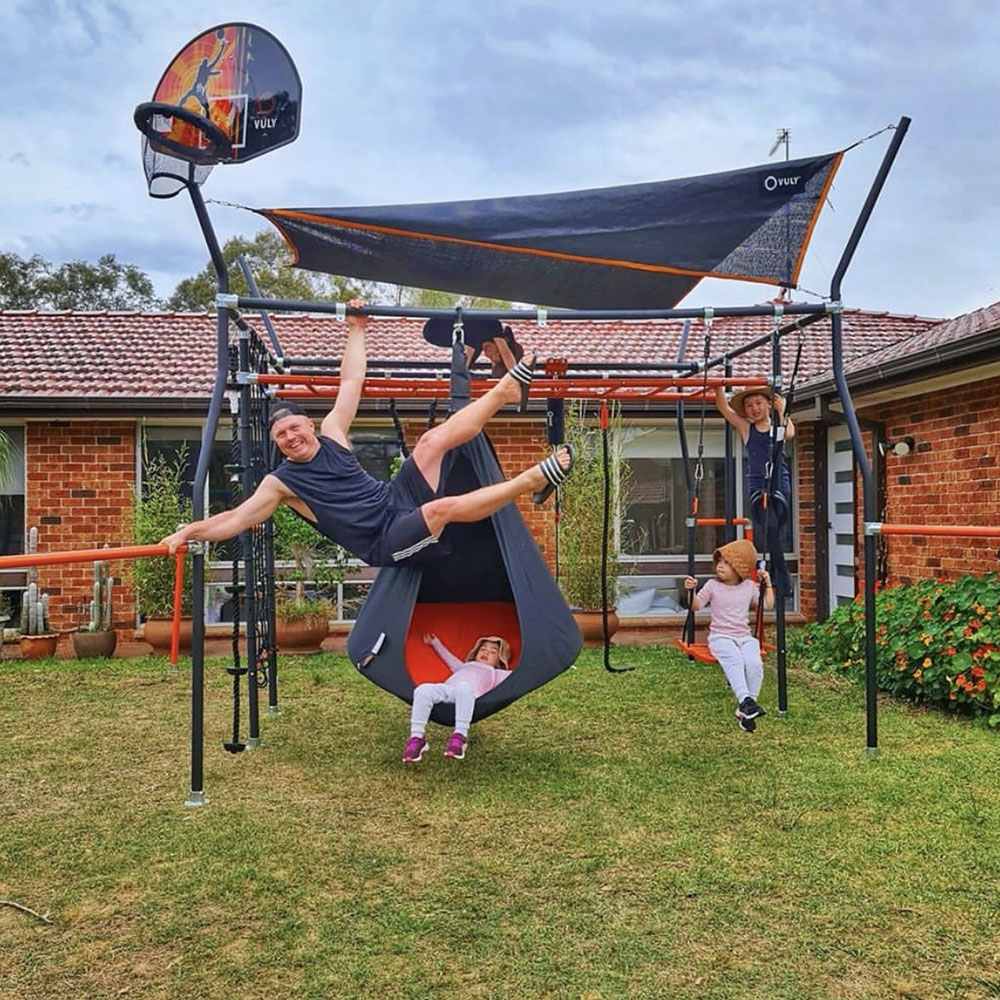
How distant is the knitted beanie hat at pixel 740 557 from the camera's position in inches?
191

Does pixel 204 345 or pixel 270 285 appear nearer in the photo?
pixel 204 345

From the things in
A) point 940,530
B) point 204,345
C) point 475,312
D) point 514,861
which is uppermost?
point 204,345

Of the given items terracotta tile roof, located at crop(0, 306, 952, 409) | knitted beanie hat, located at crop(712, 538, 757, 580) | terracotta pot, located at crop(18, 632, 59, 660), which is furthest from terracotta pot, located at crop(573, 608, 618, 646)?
terracotta pot, located at crop(18, 632, 59, 660)

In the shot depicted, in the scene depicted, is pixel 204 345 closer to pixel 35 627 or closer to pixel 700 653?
pixel 35 627

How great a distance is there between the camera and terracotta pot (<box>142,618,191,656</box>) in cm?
729

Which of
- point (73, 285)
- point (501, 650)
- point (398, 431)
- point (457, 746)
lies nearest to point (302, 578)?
point (398, 431)

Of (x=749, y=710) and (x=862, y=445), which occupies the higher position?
(x=862, y=445)

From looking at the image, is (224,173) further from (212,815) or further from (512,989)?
(512,989)

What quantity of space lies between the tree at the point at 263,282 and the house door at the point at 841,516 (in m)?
18.1

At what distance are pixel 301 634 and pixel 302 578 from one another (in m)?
0.53

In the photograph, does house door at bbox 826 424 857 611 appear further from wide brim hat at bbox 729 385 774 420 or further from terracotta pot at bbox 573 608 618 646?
wide brim hat at bbox 729 385 774 420

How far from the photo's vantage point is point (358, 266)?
4.03 metres

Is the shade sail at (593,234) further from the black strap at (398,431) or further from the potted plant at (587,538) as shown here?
the potted plant at (587,538)

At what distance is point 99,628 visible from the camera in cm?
746
